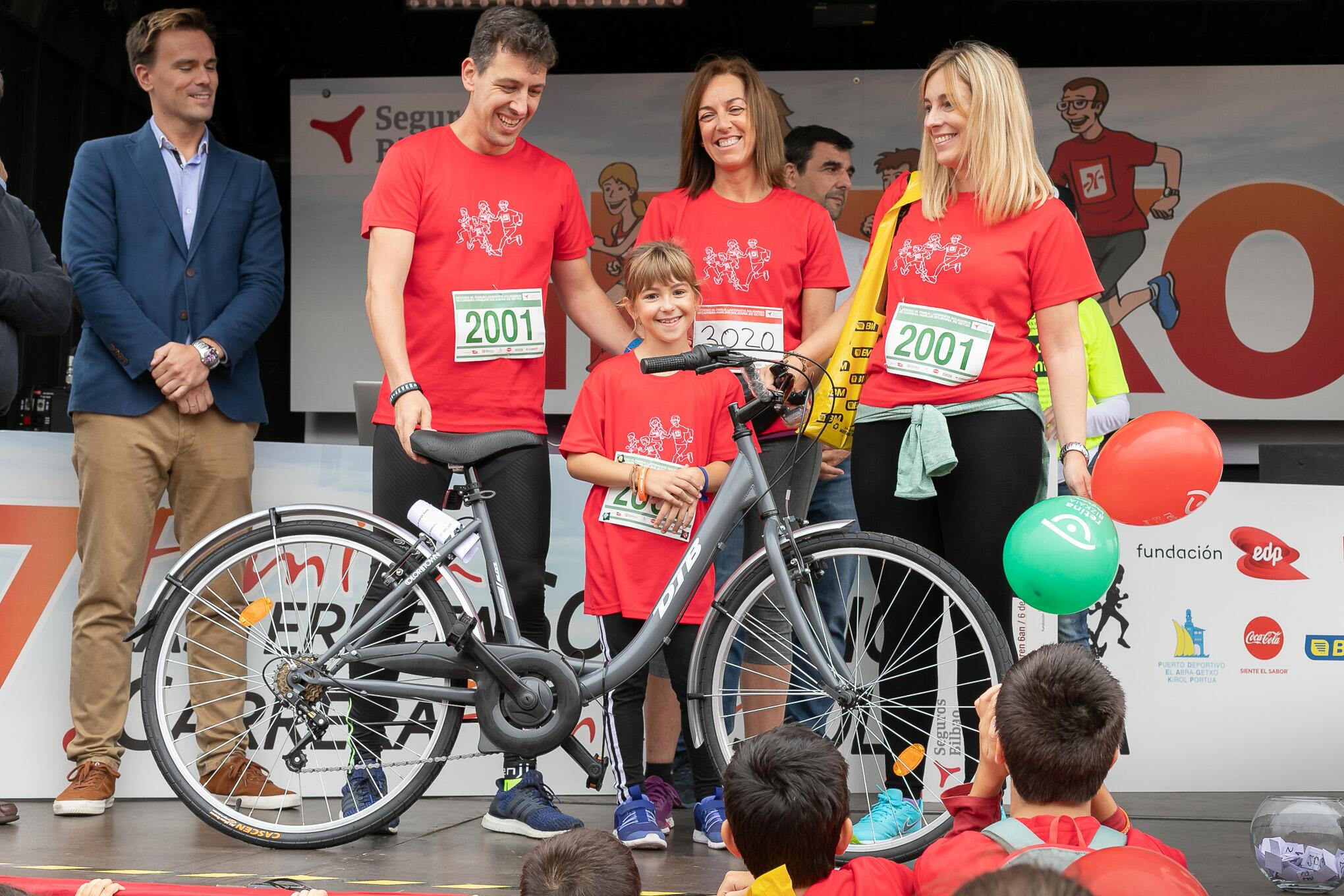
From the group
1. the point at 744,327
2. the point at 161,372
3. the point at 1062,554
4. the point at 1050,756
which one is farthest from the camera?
the point at 161,372

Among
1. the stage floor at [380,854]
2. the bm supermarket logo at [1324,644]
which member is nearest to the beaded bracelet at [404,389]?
the stage floor at [380,854]

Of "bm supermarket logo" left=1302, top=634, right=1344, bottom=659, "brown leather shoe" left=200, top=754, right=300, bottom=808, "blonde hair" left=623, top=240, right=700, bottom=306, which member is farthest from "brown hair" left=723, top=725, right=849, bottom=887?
"bm supermarket logo" left=1302, top=634, right=1344, bottom=659

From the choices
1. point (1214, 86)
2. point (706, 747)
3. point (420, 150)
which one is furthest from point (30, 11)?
point (1214, 86)

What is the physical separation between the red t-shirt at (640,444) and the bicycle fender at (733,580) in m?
0.18

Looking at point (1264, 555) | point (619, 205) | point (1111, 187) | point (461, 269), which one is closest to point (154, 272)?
point (461, 269)

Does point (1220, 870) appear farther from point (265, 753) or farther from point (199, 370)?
point (199, 370)

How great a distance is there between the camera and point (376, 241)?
3.03 m

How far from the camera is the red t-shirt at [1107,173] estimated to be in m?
7.39

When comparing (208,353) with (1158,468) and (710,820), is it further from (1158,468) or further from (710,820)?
(1158,468)

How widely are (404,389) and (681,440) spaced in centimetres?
66

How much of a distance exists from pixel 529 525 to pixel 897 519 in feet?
2.86

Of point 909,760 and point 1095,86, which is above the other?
point 1095,86

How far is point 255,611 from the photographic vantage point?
9.78 feet

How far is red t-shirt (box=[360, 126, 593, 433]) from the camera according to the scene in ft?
10.0
